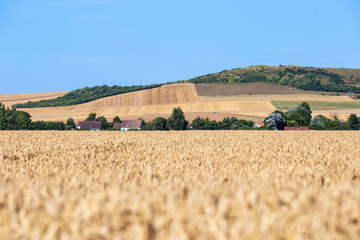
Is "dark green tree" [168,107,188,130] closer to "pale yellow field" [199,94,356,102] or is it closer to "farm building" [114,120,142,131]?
"farm building" [114,120,142,131]

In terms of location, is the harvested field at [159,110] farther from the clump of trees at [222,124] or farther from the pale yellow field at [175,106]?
the clump of trees at [222,124]

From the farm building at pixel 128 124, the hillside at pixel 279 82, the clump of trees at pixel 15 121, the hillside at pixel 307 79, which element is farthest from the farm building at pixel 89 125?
the hillside at pixel 307 79

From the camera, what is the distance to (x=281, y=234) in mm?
3482

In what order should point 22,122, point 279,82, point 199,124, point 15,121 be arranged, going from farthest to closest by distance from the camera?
point 279,82, point 199,124, point 15,121, point 22,122

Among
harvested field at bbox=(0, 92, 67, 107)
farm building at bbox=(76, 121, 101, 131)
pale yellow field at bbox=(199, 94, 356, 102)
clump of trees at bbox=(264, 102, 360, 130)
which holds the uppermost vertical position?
harvested field at bbox=(0, 92, 67, 107)

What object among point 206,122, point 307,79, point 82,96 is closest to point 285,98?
point 206,122

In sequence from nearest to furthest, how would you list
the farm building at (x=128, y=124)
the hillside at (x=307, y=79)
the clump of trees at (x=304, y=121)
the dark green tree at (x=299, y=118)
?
the clump of trees at (x=304, y=121) < the dark green tree at (x=299, y=118) < the farm building at (x=128, y=124) < the hillside at (x=307, y=79)

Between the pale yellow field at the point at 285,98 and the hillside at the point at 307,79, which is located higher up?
the hillside at the point at 307,79

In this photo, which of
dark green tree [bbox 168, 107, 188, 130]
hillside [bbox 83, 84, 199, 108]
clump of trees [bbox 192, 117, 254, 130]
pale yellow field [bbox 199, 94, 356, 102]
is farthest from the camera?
hillside [bbox 83, 84, 199, 108]

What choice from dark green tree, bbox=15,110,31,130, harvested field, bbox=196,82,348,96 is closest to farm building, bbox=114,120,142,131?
dark green tree, bbox=15,110,31,130

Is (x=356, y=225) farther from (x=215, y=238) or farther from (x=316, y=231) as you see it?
(x=215, y=238)

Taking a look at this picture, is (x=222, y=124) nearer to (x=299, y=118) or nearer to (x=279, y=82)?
(x=299, y=118)

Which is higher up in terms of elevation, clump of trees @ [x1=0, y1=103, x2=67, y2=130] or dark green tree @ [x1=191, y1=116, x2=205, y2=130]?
clump of trees @ [x1=0, y1=103, x2=67, y2=130]

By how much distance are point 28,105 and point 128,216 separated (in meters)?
147
